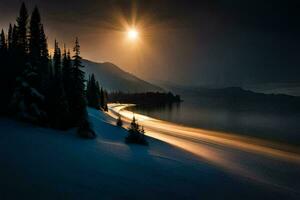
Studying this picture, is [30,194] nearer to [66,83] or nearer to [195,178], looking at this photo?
[195,178]

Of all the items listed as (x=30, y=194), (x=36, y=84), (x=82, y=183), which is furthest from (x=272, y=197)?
(x=36, y=84)

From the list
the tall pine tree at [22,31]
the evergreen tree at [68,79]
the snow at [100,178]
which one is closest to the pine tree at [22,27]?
the tall pine tree at [22,31]

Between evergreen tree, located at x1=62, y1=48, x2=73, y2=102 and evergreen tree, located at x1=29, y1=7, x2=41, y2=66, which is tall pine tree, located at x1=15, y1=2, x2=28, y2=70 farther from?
evergreen tree, located at x1=62, y1=48, x2=73, y2=102

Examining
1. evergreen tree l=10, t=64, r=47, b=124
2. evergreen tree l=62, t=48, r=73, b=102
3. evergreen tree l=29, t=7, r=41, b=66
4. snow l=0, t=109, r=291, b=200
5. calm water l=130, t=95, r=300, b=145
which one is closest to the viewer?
snow l=0, t=109, r=291, b=200

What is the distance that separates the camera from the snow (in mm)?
7789

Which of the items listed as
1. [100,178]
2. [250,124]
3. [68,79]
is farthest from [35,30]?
[250,124]

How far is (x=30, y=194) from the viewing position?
7.16 metres

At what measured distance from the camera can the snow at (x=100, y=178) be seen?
25.6ft

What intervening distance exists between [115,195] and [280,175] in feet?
46.0

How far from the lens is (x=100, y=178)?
9359 mm

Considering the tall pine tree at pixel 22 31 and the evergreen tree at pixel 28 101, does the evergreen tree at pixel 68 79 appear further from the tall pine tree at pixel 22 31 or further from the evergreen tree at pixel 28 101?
the tall pine tree at pixel 22 31

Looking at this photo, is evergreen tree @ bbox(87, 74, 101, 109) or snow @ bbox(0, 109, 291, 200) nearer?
snow @ bbox(0, 109, 291, 200)

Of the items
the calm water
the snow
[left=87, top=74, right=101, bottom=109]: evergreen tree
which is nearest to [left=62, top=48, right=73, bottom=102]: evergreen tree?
the snow

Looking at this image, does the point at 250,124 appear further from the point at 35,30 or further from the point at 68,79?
the point at 35,30
